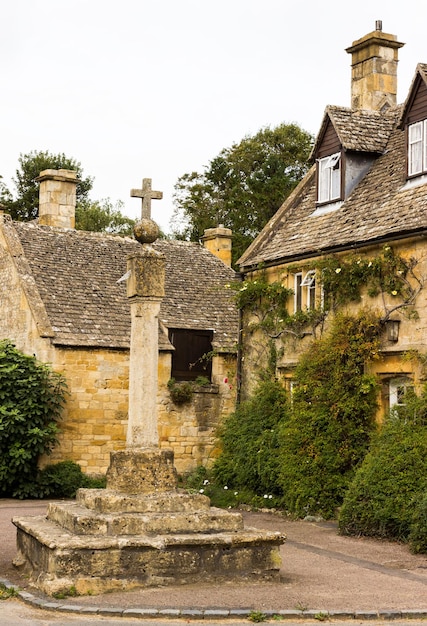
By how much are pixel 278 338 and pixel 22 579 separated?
1079 cm

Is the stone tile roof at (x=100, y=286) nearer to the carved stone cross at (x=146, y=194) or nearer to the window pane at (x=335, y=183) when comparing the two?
the window pane at (x=335, y=183)

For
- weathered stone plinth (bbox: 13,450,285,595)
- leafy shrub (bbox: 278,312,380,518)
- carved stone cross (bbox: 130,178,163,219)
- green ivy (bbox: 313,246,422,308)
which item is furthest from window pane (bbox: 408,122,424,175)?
weathered stone plinth (bbox: 13,450,285,595)

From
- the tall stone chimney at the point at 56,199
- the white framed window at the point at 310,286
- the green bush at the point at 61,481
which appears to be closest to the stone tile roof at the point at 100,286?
the tall stone chimney at the point at 56,199

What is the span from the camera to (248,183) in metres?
43.2

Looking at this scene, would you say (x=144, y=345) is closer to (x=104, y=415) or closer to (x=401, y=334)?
(x=401, y=334)

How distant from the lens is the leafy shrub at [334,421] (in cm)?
1745

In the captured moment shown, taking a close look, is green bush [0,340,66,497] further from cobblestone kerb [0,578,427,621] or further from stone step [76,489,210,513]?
cobblestone kerb [0,578,427,621]

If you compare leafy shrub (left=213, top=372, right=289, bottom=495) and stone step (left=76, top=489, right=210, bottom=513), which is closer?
stone step (left=76, top=489, right=210, bottom=513)

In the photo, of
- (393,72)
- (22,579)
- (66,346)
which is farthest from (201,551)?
(393,72)

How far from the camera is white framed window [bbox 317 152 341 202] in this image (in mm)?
20969

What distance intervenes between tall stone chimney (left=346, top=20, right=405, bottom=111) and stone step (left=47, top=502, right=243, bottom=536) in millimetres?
14471

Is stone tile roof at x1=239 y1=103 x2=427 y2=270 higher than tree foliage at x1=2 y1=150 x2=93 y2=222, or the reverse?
tree foliage at x1=2 y1=150 x2=93 y2=222

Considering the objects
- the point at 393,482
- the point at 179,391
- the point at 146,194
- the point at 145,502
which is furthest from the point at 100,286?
the point at 145,502

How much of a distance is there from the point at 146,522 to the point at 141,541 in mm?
381
